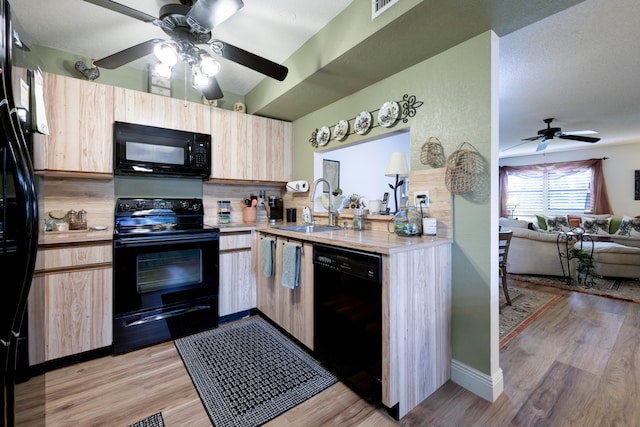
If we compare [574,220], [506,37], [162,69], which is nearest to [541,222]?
[574,220]

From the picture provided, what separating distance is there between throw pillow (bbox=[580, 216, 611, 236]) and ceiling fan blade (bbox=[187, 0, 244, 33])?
7253 mm

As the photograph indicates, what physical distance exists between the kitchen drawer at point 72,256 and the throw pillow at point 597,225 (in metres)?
7.77

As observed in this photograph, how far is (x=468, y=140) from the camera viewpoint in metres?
1.69

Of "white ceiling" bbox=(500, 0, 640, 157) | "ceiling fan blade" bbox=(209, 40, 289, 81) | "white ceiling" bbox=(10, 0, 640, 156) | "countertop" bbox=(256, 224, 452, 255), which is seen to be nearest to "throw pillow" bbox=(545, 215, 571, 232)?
"white ceiling" bbox=(500, 0, 640, 157)

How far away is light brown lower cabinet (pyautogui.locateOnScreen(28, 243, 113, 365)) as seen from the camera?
5.81 feet

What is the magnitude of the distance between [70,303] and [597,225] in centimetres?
835

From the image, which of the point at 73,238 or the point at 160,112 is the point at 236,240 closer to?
the point at 73,238

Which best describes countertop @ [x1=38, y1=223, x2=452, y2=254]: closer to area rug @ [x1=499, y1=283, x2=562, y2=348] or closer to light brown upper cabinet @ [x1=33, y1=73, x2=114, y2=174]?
light brown upper cabinet @ [x1=33, y1=73, x2=114, y2=174]

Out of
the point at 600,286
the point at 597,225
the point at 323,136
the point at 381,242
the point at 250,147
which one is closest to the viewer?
the point at 381,242

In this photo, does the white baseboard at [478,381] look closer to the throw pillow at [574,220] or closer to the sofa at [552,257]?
the sofa at [552,257]

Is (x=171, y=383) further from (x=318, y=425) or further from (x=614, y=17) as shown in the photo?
(x=614, y=17)

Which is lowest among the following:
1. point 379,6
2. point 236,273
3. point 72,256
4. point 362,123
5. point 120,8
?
point 236,273

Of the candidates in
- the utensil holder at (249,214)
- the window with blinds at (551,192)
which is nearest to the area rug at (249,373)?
the utensil holder at (249,214)

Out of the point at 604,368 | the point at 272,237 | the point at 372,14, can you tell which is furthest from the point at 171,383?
the point at 604,368
